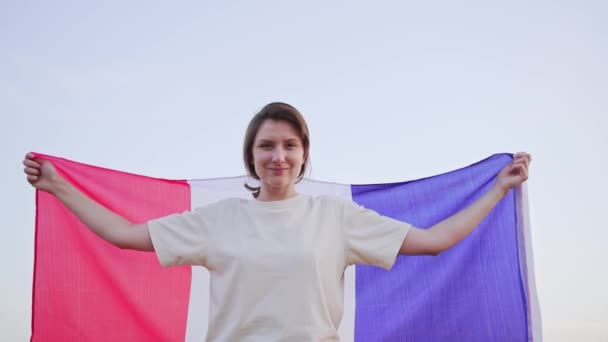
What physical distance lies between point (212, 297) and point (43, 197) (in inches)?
54.9

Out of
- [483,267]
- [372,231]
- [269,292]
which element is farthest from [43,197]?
[483,267]

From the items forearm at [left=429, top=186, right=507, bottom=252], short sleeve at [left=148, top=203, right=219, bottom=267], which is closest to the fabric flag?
forearm at [left=429, top=186, right=507, bottom=252]

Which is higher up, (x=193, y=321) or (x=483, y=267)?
(x=483, y=267)

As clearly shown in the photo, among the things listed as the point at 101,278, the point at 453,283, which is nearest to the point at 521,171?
the point at 453,283

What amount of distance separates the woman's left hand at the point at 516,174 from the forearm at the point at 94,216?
188 cm

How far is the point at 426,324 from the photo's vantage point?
141 inches

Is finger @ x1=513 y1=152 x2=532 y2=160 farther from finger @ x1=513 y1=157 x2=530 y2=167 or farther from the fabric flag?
the fabric flag

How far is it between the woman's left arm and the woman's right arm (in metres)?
1.19

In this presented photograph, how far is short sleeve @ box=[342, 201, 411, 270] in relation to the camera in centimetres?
274

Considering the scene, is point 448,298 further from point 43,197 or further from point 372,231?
point 43,197

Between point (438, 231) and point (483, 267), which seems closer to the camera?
point (438, 231)

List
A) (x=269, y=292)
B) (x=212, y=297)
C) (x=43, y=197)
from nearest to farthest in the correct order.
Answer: (x=269, y=292)
(x=212, y=297)
(x=43, y=197)

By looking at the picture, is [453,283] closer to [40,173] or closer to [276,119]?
[276,119]

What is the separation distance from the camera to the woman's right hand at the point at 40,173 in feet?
9.93
